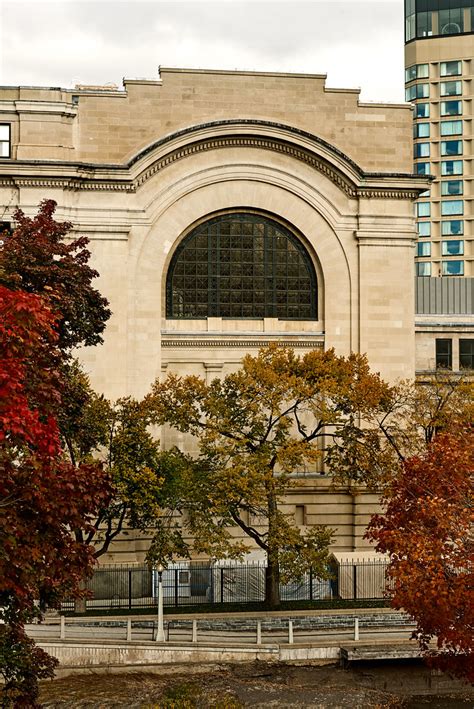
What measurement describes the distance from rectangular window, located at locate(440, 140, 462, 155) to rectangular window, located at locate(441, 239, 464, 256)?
25.4ft

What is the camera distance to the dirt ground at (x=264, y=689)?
37.1 m

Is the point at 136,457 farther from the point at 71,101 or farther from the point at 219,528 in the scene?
the point at 71,101

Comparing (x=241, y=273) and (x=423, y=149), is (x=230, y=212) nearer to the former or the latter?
(x=241, y=273)

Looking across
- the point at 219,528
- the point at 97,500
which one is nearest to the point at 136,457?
the point at 219,528

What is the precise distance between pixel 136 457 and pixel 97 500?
75.3 feet

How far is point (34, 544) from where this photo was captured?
72.1 feet

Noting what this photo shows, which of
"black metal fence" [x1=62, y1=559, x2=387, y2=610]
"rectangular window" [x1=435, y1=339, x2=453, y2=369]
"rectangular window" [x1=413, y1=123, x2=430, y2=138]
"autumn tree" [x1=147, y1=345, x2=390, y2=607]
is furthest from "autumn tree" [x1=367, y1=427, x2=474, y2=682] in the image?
Result: "rectangular window" [x1=413, y1=123, x2=430, y2=138]

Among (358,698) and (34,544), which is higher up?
(34,544)

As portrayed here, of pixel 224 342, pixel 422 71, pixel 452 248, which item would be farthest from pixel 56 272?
pixel 422 71

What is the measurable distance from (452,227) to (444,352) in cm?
5473

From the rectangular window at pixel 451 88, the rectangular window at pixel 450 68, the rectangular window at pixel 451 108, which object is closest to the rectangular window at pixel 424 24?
the rectangular window at pixel 450 68

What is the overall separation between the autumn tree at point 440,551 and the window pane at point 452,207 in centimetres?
7792

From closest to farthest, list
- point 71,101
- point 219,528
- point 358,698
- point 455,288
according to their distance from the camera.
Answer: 1. point 358,698
2. point 219,528
3. point 71,101
4. point 455,288

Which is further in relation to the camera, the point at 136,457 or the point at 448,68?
the point at 448,68
